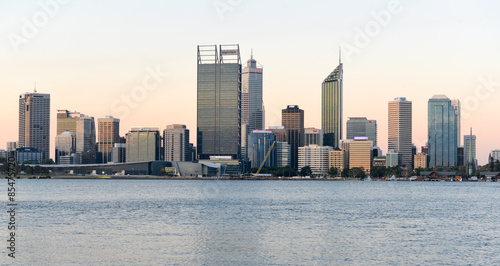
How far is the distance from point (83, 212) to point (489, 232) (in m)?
51.9

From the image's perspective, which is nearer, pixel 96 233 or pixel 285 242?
pixel 285 242

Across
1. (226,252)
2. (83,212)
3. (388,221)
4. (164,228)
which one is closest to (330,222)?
(388,221)

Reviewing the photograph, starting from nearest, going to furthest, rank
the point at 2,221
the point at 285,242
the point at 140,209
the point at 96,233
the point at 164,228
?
the point at 285,242
the point at 96,233
the point at 164,228
the point at 2,221
the point at 140,209

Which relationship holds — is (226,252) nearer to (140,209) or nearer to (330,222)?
(330,222)

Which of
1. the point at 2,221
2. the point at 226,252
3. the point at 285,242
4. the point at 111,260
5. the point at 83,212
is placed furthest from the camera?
the point at 83,212

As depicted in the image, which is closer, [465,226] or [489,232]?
[489,232]

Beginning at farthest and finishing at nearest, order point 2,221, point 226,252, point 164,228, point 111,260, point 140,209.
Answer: point 140,209 < point 2,221 < point 164,228 < point 226,252 < point 111,260

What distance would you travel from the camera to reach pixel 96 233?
209 ft

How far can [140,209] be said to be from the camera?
9562 centimetres

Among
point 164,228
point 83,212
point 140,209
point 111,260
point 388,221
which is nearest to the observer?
point 111,260

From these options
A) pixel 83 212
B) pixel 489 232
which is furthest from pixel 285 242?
pixel 83 212

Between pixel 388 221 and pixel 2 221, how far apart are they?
4483 cm

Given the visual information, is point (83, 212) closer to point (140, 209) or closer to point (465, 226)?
point (140, 209)

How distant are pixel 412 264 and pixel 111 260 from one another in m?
22.1
